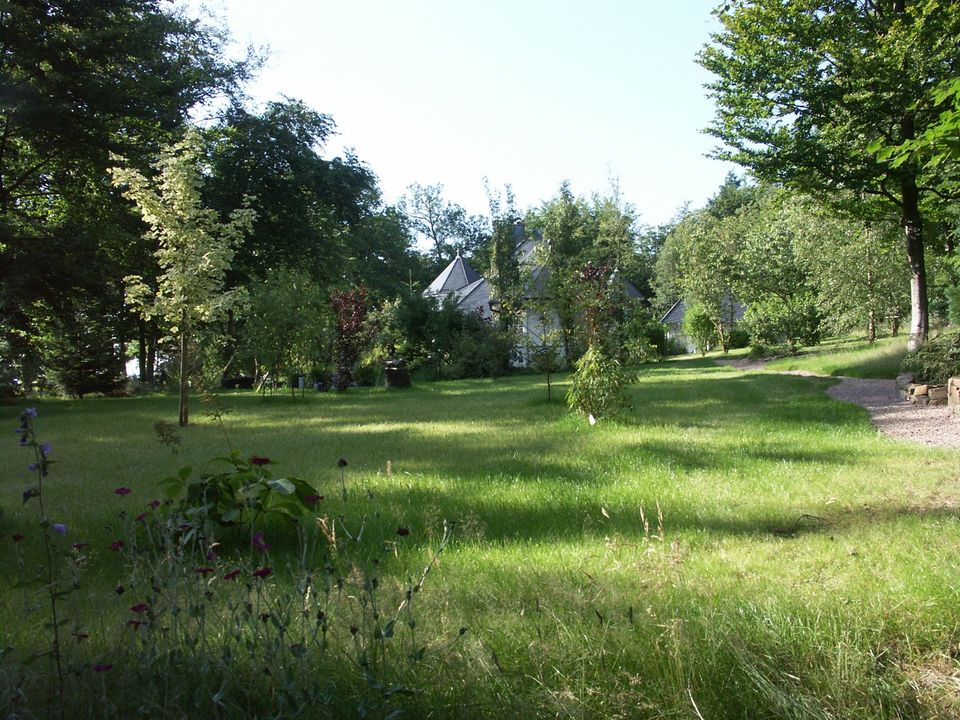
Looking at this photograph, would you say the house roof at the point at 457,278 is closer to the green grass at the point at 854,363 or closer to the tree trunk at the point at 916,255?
the green grass at the point at 854,363

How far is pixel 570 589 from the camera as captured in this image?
10.7 feet

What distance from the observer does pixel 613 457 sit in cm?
693

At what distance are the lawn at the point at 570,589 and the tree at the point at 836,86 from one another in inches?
355

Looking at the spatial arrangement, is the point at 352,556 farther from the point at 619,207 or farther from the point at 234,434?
the point at 619,207

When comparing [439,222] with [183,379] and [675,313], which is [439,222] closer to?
[675,313]

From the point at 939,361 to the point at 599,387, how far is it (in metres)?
6.35

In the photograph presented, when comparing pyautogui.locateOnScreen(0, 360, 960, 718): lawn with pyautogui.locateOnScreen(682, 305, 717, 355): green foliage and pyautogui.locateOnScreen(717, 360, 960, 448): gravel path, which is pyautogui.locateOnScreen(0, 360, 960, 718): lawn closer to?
pyautogui.locateOnScreen(717, 360, 960, 448): gravel path

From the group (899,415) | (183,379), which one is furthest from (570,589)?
(183,379)

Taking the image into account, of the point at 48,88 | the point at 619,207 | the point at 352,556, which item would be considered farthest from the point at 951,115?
the point at 619,207

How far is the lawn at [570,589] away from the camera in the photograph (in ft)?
7.14

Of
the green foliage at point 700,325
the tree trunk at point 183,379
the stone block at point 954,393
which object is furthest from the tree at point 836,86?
the green foliage at point 700,325

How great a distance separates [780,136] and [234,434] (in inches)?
A: 529

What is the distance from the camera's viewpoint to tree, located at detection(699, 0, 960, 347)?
13.1 metres

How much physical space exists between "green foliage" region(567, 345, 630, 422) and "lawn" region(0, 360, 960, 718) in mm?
1145
